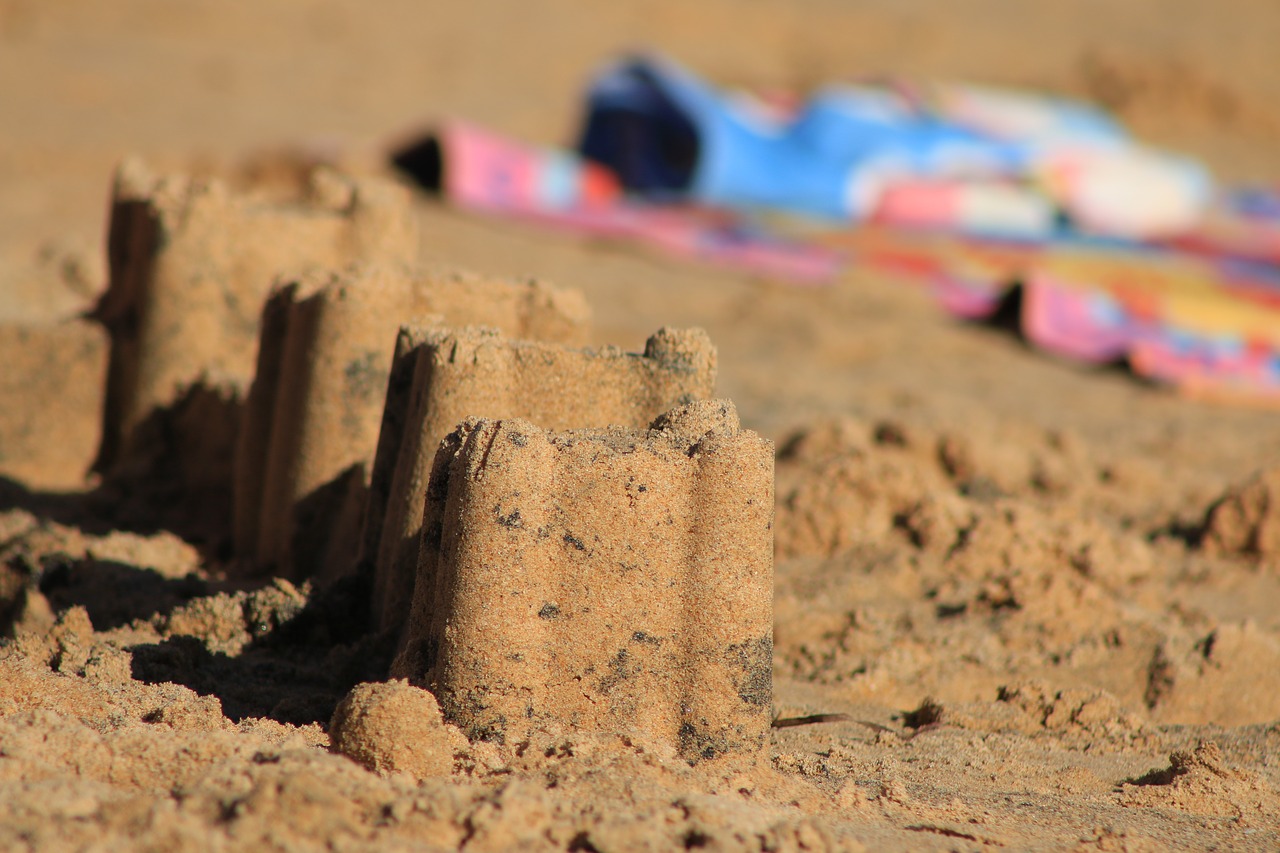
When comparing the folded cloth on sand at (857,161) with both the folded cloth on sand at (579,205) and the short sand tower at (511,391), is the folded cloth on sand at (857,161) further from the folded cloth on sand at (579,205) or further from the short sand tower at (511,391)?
the short sand tower at (511,391)

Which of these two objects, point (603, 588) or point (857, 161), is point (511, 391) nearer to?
point (603, 588)

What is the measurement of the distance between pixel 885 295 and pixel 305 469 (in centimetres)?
508

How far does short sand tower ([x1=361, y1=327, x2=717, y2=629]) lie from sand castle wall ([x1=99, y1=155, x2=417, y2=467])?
1.36 metres

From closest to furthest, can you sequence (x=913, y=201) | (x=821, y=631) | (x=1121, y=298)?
(x=821, y=631) < (x=1121, y=298) < (x=913, y=201)

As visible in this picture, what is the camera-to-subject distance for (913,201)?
31.1 ft

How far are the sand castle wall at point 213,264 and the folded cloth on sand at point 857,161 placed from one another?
546 centimetres

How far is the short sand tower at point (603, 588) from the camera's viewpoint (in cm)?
244

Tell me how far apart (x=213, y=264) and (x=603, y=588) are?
7.35ft

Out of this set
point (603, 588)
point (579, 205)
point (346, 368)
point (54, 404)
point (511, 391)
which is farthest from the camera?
point (579, 205)

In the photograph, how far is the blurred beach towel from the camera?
25.9ft

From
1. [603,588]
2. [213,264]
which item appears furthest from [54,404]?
[603,588]

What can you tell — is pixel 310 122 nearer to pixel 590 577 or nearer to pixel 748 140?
pixel 748 140

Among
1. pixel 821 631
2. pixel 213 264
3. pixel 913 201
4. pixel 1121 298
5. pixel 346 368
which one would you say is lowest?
pixel 821 631

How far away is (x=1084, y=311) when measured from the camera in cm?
770
